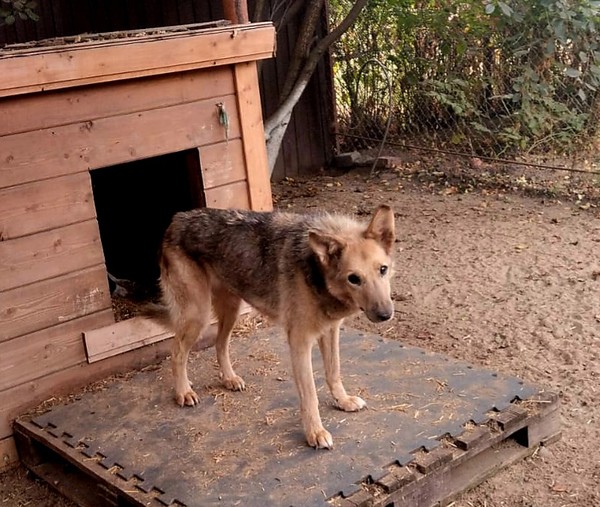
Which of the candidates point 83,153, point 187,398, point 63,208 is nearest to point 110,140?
point 83,153

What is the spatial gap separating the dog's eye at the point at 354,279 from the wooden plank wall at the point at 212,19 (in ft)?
20.8

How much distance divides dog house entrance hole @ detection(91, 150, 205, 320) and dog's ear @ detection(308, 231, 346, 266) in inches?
87.4

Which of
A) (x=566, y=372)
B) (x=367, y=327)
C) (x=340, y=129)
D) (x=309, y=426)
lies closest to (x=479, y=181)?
(x=340, y=129)

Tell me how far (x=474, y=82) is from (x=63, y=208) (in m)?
6.01

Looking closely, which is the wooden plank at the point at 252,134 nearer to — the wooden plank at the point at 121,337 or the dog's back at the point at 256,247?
the dog's back at the point at 256,247

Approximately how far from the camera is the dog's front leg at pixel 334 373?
4.02m

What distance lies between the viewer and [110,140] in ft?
15.1

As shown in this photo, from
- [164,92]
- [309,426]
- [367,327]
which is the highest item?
[164,92]

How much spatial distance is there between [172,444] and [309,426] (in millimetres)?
713

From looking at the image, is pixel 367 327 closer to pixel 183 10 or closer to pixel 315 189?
pixel 315 189

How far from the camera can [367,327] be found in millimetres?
5805

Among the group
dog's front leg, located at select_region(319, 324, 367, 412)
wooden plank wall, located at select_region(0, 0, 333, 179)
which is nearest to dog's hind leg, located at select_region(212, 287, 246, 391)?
dog's front leg, located at select_region(319, 324, 367, 412)

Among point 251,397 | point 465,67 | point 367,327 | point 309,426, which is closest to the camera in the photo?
point 309,426

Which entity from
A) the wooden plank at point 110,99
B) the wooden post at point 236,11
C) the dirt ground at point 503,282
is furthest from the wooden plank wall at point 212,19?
the wooden plank at point 110,99
